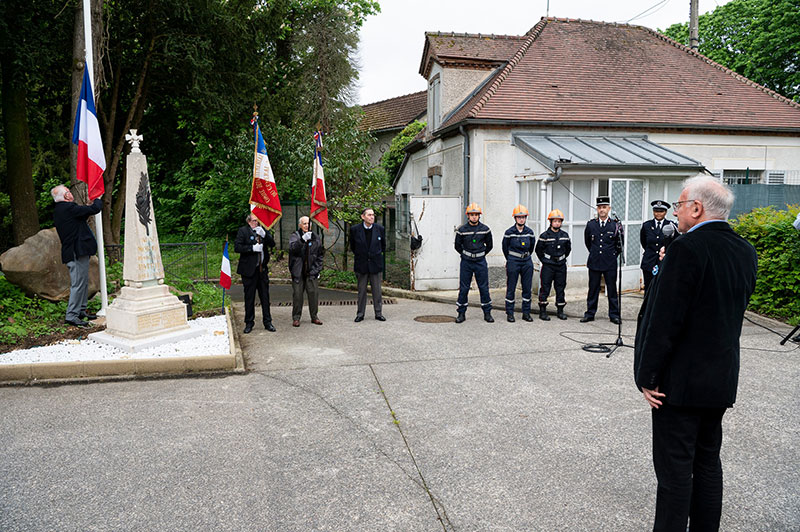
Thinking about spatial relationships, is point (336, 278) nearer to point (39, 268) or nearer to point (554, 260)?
point (554, 260)

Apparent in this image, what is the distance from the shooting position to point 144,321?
7.86 m

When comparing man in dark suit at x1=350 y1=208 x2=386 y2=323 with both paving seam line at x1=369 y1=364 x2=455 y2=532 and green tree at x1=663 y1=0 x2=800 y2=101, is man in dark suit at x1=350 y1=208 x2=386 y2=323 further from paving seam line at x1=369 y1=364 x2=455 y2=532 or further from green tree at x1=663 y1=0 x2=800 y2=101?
green tree at x1=663 y1=0 x2=800 y2=101

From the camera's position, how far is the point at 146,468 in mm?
4488

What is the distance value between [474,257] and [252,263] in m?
3.95

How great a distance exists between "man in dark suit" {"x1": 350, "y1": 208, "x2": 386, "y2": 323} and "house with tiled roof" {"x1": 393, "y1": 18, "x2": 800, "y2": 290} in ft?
10.5

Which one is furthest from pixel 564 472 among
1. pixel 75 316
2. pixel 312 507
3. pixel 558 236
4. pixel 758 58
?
pixel 758 58

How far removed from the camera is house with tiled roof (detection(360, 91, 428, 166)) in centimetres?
3356

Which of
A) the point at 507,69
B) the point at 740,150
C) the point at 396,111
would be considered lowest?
the point at 740,150

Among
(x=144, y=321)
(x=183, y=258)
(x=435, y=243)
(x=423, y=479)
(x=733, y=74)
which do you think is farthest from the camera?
(x=733, y=74)

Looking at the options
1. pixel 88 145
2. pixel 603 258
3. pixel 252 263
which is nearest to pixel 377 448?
pixel 252 263

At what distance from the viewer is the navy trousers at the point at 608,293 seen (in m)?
10.4

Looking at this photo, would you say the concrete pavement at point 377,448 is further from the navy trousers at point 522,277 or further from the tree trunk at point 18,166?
the tree trunk at point 18,166

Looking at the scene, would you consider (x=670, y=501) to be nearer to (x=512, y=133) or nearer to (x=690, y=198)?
Result: (x=690, y=198)

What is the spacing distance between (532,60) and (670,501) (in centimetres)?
1488
